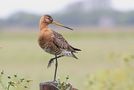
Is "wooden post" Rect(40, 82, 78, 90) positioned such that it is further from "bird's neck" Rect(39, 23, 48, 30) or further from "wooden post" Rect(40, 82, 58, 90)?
"bird's neck" Rect(39, 23, 48, 30)

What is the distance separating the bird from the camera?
5.11 metres

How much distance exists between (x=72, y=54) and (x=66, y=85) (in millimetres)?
633

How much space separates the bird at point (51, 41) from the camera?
16.8ft

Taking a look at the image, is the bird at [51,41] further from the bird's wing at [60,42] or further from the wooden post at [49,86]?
the wooden post at [49,86]

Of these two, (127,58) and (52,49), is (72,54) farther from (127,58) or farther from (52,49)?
(127,58)

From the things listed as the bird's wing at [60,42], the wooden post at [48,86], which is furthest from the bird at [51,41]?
the wooden post at [48,86]

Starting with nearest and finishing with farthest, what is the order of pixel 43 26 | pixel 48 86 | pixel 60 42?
pixel 48 86, pixel 43 26, pixel 60 42

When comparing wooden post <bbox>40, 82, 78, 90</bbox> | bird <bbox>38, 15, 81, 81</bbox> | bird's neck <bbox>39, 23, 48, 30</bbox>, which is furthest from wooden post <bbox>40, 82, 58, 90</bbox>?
bird's neck <bbox>39, 23, 48, 30</bbox>

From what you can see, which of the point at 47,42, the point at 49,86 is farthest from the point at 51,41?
the point at 49,86

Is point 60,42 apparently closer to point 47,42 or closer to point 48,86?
point 47,42

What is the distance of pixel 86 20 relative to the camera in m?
85.7

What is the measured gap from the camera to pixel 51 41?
206 inches

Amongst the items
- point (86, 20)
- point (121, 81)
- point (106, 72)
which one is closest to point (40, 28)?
point (106, 72)

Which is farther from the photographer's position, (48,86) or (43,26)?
(43,26)
